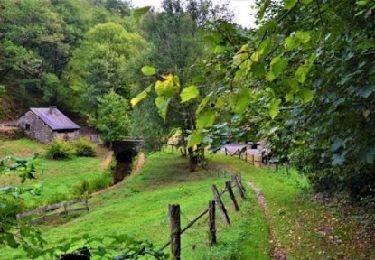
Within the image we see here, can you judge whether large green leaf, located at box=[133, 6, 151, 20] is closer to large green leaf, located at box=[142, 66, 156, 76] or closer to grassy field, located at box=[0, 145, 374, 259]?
large green leaf, located at box=[142, 66, 156, 76]

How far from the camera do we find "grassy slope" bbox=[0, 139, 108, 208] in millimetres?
30019

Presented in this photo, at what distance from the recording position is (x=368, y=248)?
38.3 ft

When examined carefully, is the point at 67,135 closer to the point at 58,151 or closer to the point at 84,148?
the point at 84,148

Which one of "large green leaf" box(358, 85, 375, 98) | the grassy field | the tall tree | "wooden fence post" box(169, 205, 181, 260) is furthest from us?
the tall tree

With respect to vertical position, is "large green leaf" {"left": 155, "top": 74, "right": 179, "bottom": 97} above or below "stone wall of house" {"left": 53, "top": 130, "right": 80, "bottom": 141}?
above

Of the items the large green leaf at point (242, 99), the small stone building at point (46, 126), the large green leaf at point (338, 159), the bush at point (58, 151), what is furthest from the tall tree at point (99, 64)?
the large green leaf at point (242, 99)

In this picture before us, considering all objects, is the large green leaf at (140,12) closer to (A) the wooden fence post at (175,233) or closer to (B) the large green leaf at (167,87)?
(B) the large green leaf at (167,87)

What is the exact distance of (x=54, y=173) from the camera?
37094 mm

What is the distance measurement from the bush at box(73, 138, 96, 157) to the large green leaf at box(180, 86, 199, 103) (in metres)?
44.9

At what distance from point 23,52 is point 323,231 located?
49.6 meters

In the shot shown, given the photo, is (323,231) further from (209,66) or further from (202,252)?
(209,66)

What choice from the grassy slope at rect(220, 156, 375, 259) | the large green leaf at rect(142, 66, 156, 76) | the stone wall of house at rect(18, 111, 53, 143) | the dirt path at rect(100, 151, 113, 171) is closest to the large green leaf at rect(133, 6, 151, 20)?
the large green leaf at rect(142, 66, 156, 76)

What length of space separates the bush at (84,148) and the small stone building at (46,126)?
6070 mm

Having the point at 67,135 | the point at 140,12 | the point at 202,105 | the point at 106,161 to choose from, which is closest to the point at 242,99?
the point at 202,105
